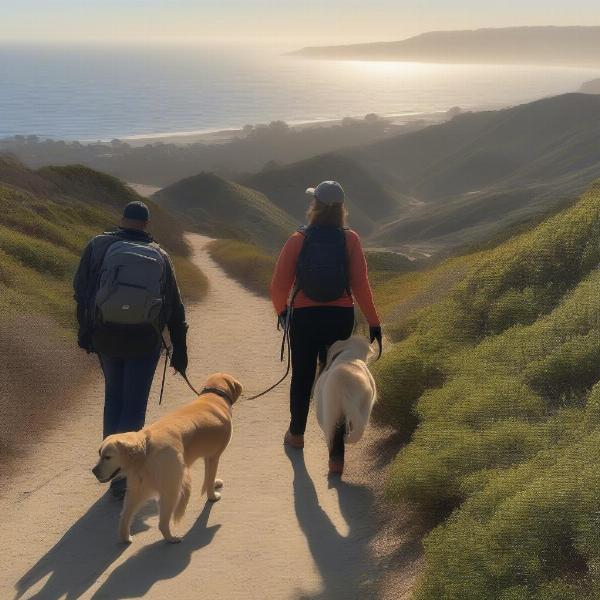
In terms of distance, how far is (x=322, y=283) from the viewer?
818cm

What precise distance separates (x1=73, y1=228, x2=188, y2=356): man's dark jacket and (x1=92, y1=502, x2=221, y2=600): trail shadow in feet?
6.29

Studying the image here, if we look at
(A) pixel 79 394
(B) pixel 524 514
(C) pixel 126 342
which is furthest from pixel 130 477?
(A) pixel 79 394

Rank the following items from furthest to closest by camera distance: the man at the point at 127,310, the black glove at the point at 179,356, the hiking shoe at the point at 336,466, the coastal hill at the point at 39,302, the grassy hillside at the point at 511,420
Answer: the coastal hill at the point at 39,302 < the hiking shoe at the point at 336,466 < the black glove at the point at 179,356 < the man at the point at 127,310 < the grassy hillside at the point at 511,420

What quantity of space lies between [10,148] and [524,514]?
210m

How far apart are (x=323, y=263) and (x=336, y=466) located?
2396 millimetres

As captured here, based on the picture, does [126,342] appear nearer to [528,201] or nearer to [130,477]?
[130,477]

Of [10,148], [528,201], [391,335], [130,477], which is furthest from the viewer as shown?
[10,148]

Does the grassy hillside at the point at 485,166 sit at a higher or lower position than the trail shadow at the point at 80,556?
lower

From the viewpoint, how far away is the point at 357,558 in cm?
696

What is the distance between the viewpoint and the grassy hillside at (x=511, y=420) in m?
5.15

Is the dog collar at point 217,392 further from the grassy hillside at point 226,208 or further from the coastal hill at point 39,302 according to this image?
the grassy hillside at point 226,208

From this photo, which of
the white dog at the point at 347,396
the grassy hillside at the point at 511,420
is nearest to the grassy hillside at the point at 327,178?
the grassy hillside at the point at 511,420

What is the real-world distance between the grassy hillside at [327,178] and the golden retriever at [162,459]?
103 metres

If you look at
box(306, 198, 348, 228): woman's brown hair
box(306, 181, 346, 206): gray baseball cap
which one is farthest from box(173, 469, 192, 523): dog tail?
box(306, 181, 346, 206): gray baseball cap
